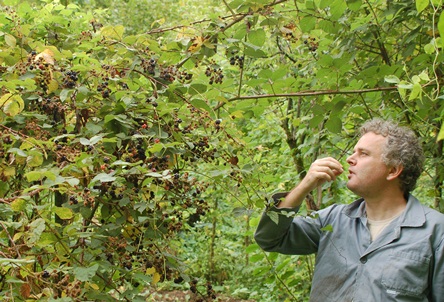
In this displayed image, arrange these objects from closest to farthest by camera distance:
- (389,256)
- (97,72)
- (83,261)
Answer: (83,261), (97,72), (389,256)

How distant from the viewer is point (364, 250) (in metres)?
2.26

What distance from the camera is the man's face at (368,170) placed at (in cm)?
233

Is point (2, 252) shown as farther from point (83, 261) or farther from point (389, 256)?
point (389, 256)

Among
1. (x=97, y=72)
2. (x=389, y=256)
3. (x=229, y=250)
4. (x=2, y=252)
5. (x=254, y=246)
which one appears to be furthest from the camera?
(x=229, y=250)

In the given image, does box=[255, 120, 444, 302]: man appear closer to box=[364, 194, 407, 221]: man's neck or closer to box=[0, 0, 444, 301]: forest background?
box=[364, 194, 407, 221]: man's neck

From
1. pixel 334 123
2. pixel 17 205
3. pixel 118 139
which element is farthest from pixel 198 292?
pixel 334 123

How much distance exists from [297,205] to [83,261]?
855mm

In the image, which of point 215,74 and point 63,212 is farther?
point 215,74

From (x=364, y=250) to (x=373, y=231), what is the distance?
0.34ft

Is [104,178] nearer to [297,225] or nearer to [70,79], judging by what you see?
[70,79]

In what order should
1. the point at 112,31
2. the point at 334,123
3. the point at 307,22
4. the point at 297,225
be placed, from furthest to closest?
the point at 334,123, the point at 307,22, the point at 297,225, the point at 112,31

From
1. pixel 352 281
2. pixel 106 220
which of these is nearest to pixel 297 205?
pixel 352 281

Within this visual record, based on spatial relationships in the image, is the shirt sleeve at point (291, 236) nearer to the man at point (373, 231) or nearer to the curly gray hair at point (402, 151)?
the man at point (373, 231)

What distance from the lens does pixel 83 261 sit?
1856 millimetres
